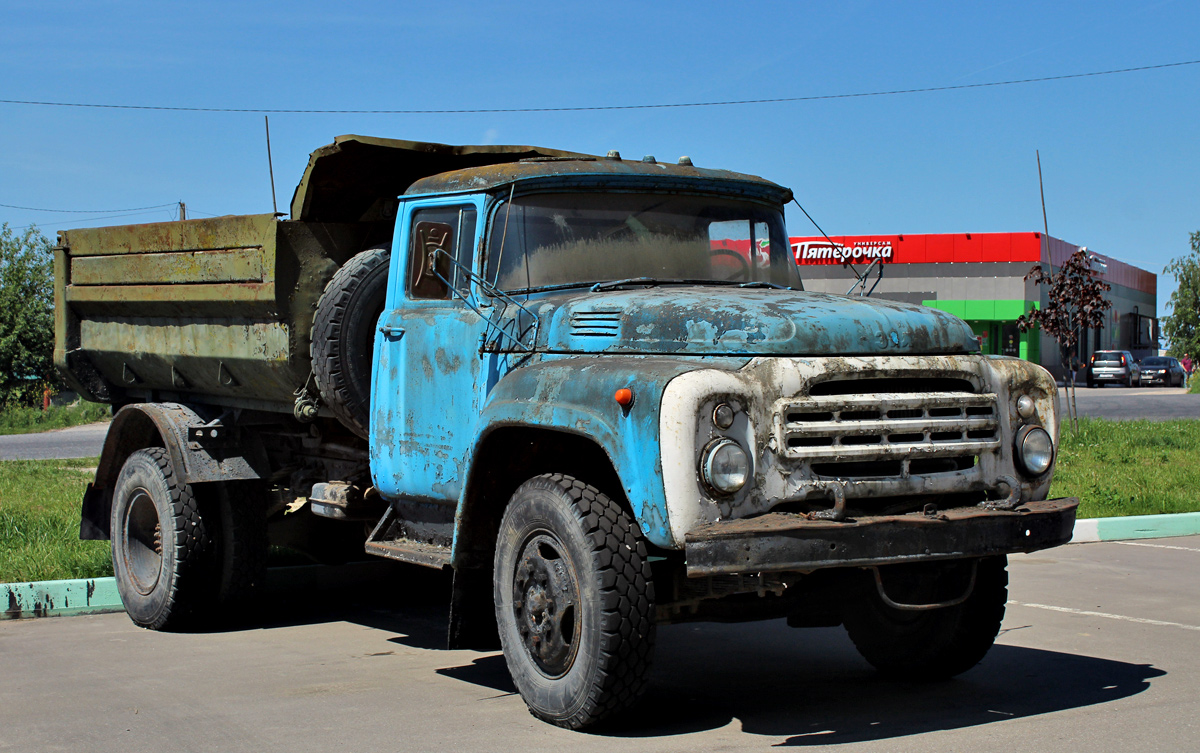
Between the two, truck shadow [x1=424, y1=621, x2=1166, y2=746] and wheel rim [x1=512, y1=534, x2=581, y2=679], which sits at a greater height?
wheel rim [x1=512, y1=534, x2=581, y2=679]

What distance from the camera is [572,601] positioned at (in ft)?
15.7

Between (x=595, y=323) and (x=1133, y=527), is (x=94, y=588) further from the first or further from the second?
(x=1133, y=527)

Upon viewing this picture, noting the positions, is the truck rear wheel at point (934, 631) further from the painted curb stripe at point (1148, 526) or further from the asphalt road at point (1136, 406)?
the asphalt road at point (1136, 406)

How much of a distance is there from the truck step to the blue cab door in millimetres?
227

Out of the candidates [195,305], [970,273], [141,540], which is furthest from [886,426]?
[970,273]

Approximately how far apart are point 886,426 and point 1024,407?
78 cm

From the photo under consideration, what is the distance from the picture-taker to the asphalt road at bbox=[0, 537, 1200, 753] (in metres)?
4.73

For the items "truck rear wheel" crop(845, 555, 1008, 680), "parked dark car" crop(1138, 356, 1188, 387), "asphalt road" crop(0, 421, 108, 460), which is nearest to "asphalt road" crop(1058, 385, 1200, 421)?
"parked dark car" crop(1138, 356, 1188, 387)

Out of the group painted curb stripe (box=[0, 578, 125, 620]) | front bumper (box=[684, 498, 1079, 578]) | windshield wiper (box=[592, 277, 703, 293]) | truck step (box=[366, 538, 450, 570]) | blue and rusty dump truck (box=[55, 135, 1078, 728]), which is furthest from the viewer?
painted curb stripe (box=[0, 578, 125, 620])

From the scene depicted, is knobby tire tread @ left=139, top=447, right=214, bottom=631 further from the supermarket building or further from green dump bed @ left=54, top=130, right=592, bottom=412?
the supermarket building

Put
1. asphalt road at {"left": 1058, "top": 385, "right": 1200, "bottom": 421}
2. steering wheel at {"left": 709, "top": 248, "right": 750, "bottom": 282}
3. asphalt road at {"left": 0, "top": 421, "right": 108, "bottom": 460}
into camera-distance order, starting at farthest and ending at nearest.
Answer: asphalt road at {"left": 1058, "top": 385, "right": 1200, "bottom": 421}, asphalt road at {"left": 0, "top": 421, "right": 108, "bottom": 460}, steering wheel at {"left": 709, "top": 248, "right": 750, "bottom": 282}

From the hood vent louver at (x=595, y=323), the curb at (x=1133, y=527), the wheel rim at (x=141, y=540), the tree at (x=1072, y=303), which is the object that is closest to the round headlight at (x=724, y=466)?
the hood vent louver at (x=595, y=323)

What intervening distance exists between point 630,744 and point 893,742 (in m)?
0.94

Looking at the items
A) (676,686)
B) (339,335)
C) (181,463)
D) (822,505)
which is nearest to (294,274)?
(339,335)
